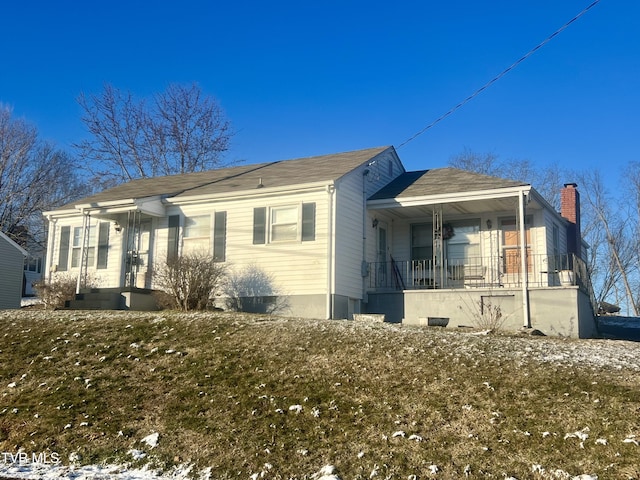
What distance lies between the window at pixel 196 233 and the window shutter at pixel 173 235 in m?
0.21

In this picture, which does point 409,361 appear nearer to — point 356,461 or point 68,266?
point 356,461

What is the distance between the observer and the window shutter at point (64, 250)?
19.4 m

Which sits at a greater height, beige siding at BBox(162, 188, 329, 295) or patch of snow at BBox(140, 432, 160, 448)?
beige siding at BBox(162, 188, 329, 295)

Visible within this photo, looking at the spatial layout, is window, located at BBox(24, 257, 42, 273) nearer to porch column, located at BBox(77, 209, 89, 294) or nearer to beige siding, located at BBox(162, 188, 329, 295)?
porch column, located at BBox(77, 209, 89, 294)

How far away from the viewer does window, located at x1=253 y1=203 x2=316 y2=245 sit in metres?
15.7

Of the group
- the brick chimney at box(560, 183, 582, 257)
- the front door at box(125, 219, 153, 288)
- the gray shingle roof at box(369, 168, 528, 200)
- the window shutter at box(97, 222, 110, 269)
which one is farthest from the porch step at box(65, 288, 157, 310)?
the brick chimney at box(560, 183, 582, 257)

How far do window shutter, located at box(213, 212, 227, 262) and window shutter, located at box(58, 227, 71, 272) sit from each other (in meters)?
5.45

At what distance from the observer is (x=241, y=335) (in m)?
10.4

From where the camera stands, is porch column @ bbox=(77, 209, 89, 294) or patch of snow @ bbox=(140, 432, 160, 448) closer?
patch of snow @ bbox=(140, 432, 160, 448)

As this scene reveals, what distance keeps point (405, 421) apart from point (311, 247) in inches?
349

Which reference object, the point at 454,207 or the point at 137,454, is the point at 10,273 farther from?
the point at 137,454

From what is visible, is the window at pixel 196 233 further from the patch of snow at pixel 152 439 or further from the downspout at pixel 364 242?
the patch of snow at pixel 152 439

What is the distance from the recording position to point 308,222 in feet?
51.4

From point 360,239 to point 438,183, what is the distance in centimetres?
272
